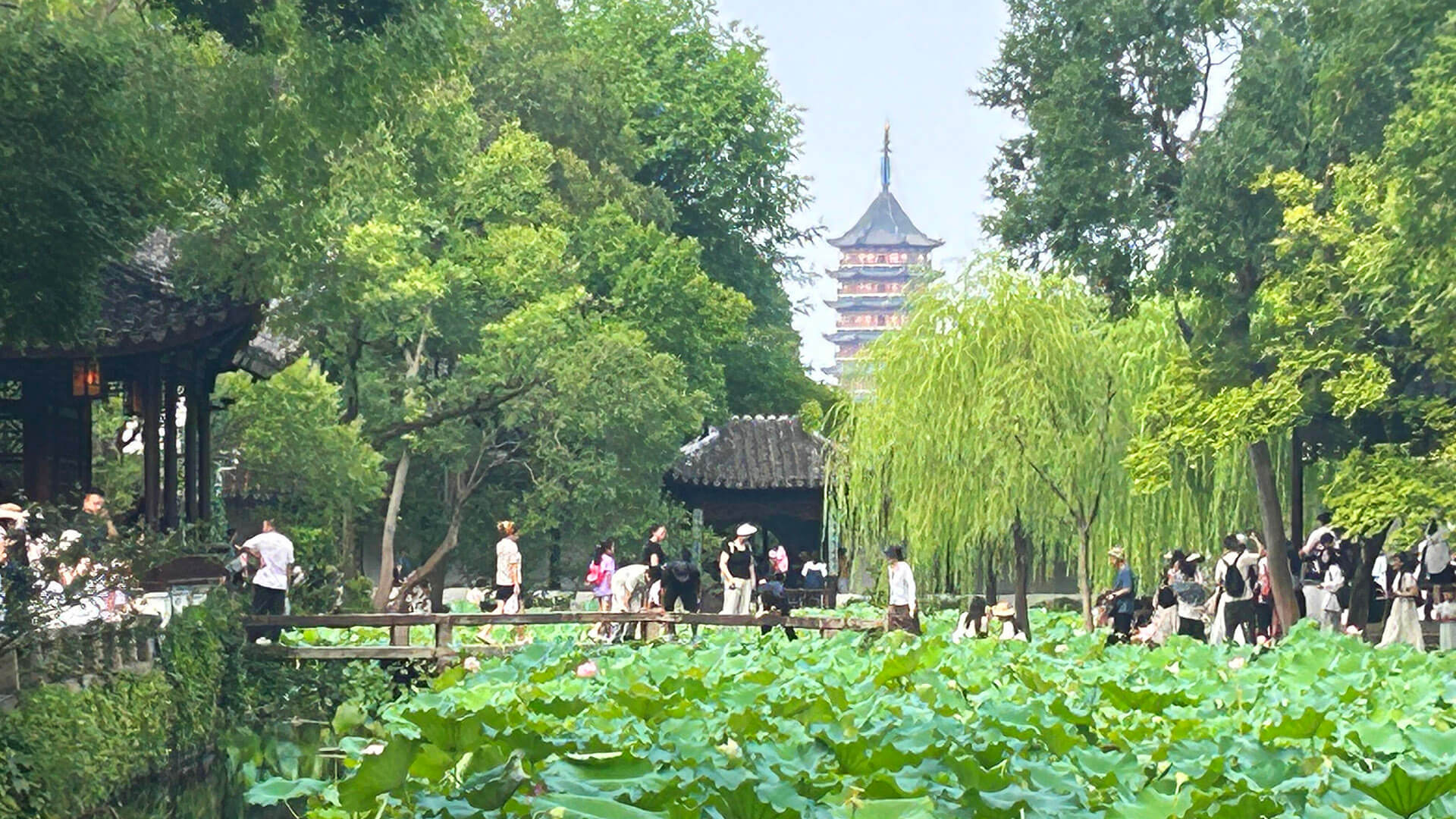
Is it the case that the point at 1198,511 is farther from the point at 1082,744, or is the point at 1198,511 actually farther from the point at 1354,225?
the point at 1082,744

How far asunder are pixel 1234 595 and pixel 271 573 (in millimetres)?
8770

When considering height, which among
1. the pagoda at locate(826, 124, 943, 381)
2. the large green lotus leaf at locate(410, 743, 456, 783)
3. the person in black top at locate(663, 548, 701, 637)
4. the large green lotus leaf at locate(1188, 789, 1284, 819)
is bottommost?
the large green lotus leaf at locate(1188, 789, 1284, 819)

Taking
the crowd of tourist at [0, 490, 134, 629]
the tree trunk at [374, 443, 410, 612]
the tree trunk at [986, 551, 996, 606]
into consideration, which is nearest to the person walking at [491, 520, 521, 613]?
the tree trunk at [374, 443, 410, 612]

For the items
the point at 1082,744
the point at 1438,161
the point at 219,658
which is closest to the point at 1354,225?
the point at 1438,161

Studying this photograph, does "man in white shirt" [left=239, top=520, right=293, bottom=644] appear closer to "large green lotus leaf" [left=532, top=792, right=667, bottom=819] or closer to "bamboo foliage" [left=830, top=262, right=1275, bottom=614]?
"bamboo foliage" [left=830, top=262, right=1275, bottom=614]

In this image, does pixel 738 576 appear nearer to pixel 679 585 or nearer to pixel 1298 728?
pixel 679 585

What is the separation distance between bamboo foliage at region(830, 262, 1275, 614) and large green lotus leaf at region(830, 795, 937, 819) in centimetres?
1895

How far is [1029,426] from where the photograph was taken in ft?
80.3

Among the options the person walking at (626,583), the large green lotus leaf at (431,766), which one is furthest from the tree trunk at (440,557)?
the large green lotus leaf at (431,766)

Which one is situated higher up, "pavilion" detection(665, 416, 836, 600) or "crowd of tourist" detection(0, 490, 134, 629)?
"pavilion" detection(665, 416, 836, 600)

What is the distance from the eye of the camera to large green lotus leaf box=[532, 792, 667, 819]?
4.67 m

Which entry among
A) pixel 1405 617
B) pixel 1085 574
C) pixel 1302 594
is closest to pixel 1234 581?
pixel 1405 617

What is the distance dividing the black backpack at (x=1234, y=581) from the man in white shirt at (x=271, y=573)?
848 cm

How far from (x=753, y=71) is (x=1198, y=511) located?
17988 millimetres
